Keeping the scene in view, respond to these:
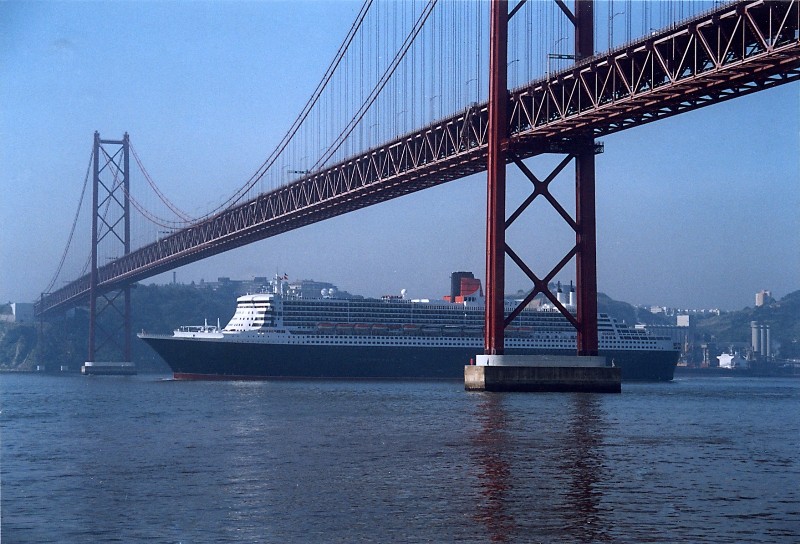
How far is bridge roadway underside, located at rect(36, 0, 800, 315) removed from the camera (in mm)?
29578

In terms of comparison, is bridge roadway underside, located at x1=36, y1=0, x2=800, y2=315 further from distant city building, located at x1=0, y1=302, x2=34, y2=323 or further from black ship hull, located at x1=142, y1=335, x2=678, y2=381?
distant city building, located at x1=0, y1=302, x2=34, y2=323

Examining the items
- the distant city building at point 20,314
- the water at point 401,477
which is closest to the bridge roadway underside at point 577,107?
the water at point 401,477

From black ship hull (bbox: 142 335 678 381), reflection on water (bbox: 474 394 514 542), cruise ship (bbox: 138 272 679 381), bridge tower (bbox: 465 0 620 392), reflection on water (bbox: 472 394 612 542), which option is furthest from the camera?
cruise ship (bbox: 138 272 679 381)

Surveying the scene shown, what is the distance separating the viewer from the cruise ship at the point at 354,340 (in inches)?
3014

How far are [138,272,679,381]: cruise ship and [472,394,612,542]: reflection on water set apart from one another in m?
44.9

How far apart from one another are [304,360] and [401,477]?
58050mm

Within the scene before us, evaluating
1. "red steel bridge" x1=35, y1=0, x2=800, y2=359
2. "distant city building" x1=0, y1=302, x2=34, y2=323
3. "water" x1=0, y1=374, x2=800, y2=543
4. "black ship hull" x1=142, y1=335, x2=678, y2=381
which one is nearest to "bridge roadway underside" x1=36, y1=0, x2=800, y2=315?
"red steel bridge" x1=35, y1=0, x2=800, y2=359

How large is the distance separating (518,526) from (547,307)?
71.2m

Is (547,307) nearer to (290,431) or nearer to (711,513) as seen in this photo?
(290,431)

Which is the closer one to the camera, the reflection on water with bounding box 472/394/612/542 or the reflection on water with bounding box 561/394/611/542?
the reflection on water with bounding box 561/394/611/542

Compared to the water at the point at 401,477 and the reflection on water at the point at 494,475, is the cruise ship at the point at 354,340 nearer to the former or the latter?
the water at the point at 401,477

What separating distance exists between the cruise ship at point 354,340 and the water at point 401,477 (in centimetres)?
4249

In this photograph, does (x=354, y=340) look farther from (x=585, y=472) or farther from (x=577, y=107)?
(x=585, y=472)

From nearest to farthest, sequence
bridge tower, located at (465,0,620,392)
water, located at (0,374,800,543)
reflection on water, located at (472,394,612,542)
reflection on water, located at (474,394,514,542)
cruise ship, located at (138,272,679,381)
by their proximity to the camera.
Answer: water, located at (0,374,800,543), reflection on water, located at (472,394,612,542), reflection on water, located at (474,394,514,542), bridge tower, located at (465,0,620,392), cruise ship, located at (138,272,679,381)
